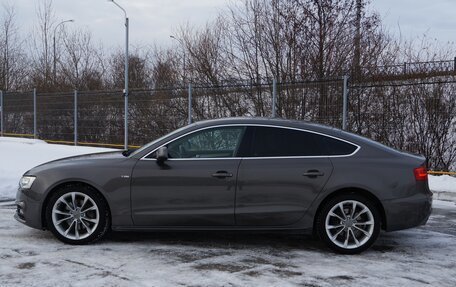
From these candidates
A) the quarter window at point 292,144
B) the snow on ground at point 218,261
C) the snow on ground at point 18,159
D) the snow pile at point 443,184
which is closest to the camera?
the snow on ground at point 218,261

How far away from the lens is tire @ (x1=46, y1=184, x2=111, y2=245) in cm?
548

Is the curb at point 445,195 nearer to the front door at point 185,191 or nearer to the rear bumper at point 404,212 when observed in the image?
the rear bumper at point 404,212

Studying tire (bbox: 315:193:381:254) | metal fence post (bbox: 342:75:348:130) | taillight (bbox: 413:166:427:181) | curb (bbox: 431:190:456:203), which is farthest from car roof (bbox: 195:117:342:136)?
metal fence post (bbox: 342:75:348:130)

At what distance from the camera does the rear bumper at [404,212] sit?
5.29 m

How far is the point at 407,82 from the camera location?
466 inches

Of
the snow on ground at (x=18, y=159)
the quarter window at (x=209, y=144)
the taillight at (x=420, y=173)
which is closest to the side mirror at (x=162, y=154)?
the quarter window at (x=209, y=144)

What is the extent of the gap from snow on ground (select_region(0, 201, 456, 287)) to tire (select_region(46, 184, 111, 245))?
133mm

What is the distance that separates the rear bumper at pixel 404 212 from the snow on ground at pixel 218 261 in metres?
0.35

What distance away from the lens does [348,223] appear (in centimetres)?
534

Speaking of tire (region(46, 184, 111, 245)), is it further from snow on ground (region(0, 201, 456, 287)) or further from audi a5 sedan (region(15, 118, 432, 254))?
snow on ground (region(0, 201, 456, 287))

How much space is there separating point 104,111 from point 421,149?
10.7m

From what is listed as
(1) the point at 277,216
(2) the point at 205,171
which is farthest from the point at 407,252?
(2) the point at 205,171

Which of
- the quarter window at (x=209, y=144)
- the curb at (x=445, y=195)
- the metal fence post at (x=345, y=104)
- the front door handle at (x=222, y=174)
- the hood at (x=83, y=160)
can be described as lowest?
the curb at (x=445, y=195)

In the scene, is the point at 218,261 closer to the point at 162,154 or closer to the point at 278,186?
the point at 278,186
